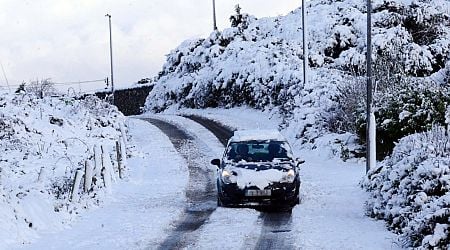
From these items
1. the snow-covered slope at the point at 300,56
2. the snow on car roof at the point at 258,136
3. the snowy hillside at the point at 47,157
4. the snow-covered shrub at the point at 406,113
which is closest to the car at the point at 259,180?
the snow on car roof at the point at 258,136

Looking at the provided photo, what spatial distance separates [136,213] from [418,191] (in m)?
6.02

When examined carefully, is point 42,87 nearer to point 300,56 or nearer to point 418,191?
point 300,56

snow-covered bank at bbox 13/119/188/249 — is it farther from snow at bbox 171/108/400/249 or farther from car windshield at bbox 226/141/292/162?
car windshield at bbox 226/141/292/162

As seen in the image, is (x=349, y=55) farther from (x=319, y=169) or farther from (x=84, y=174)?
(x=84, y=174)

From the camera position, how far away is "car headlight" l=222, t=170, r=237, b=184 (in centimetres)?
1331

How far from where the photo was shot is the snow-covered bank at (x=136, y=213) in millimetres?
10484

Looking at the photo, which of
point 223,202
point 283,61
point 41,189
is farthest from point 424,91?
point 283,61

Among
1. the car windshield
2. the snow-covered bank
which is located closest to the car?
the car windshield

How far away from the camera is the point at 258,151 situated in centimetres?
1449

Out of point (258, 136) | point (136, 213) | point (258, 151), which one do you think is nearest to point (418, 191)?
point (258, 151)

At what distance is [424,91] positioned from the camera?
65.9 feet

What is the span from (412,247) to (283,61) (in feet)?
96.2

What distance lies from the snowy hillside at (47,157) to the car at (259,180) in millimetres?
3129

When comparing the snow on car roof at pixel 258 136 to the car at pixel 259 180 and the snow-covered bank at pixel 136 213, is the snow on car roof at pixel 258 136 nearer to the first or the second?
the car at pixel 259 180
